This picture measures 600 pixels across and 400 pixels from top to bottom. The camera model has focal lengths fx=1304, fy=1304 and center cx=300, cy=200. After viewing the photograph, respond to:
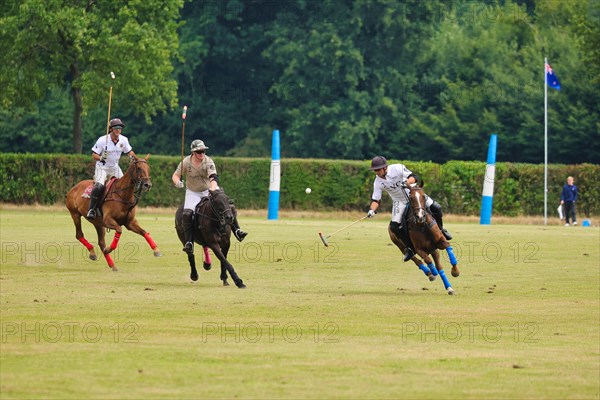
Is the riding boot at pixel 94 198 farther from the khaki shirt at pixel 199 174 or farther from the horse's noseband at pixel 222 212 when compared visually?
the horse's noseband at pixel 222 212

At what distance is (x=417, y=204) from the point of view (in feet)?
65.3

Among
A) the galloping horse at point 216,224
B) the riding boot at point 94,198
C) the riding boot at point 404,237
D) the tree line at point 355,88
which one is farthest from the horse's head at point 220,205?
the tree line at point 355,88

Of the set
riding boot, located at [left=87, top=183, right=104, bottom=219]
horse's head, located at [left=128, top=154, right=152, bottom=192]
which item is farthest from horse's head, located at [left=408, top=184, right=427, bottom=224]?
riding boot, located at [left=87, top=183, right=104, bottom=219]

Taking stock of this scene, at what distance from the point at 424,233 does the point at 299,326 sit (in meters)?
5.20

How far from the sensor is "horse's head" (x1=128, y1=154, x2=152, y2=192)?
23.3 meters

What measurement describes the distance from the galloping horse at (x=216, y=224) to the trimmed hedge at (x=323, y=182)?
94.2 feet

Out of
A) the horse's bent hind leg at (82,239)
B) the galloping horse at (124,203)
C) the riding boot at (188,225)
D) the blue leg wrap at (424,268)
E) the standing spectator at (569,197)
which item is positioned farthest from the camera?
the standing spectator at (569,197)

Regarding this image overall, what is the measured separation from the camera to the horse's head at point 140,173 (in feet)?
76.3

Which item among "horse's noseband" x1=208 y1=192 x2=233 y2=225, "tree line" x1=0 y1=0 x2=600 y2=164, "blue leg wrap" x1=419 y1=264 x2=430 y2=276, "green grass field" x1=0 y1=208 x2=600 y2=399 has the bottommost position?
"green grass field" x1=0 y1=208 x2=600 y2=399

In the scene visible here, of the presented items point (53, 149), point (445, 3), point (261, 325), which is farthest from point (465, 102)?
point (261, 325)

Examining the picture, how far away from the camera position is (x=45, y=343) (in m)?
13.7

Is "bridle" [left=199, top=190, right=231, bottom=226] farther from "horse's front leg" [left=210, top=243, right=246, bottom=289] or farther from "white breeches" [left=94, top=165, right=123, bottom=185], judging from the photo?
"white breeches" [left=94, top=165, right=123, bottom=185]

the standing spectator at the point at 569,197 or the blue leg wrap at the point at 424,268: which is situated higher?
the standing spectator at the point at 569,197

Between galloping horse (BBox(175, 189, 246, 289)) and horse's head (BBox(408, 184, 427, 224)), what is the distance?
276 cm
